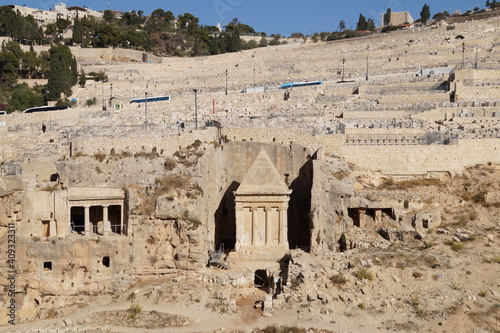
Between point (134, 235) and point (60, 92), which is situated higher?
point (60, 92)

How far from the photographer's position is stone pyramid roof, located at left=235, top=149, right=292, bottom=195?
28312mm

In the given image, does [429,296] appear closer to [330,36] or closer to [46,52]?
[46,52]

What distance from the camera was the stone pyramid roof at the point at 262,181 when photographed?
28.3 metres

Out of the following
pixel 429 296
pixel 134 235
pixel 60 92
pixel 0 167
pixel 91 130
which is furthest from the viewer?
pixel 60 92

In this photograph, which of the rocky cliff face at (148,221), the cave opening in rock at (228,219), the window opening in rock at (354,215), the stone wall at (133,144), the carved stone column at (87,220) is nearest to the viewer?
the rocky cliff face at (148,221)

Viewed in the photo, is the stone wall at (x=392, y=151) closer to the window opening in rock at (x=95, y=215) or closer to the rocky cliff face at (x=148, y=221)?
the rocky cliff face at (x=148, y=221)

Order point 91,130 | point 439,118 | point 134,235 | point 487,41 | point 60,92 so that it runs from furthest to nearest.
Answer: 1. point 487,41
2. point 60,92
3. point 439,118
4. point 91,130
5. point 134,235

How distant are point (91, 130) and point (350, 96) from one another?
1817 centimetres

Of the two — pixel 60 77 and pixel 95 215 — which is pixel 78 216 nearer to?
pixel 95 215

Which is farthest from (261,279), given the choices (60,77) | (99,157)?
(60,77)

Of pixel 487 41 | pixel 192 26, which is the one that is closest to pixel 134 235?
pixel 487 41

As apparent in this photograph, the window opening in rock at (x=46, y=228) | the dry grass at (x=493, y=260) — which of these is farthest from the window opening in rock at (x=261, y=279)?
the window opening in rock at (x=46, y=228)

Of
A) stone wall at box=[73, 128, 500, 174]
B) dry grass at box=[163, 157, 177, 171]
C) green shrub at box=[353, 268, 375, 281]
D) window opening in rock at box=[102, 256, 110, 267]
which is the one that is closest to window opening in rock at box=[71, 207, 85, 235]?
window opening in rock at box=[102, 256, 110, 267]

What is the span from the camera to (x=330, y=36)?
104125mm
